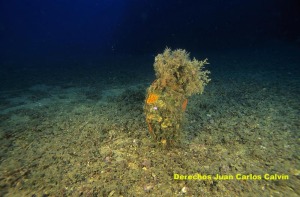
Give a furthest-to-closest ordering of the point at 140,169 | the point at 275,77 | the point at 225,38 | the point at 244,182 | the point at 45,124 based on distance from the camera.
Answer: the point at 225,38 < the point at 275,77 < the point at 45,124 < the point at 140,169 < the point at 244,182

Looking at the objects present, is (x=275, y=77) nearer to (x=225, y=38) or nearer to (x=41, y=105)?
(x=41, y=105)

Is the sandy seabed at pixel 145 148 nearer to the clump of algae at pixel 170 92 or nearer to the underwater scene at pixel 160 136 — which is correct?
the underwater scene at pixel 160 136

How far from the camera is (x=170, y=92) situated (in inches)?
152

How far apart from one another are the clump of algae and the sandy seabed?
26.1 inches

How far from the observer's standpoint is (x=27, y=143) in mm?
4816

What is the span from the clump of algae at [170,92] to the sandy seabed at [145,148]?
0.66 metres

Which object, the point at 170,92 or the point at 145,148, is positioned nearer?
the point at 170,92

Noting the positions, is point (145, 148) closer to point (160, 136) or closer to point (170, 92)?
point (160, 136)

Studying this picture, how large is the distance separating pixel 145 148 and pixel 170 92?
1435 millimetres

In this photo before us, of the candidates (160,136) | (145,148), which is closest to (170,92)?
(160,136)

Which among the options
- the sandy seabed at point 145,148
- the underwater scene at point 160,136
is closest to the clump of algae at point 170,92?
the underwater scene at point 160,136

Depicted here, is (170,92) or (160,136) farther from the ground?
(170,92)

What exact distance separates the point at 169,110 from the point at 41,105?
5604 millimetres

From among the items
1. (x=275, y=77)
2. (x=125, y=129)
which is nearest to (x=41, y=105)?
(x=125, y=129)
